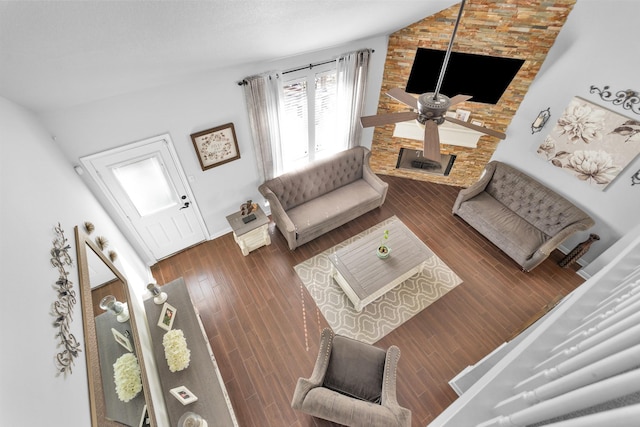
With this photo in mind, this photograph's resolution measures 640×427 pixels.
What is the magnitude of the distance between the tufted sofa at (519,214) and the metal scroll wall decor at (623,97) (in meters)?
1.38

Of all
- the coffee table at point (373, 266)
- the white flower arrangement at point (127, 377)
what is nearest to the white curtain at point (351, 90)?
the coffee table at point (373, 266)

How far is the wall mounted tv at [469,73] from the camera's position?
4371mm

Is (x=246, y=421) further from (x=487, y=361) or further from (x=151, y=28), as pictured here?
(x=151, y=28)

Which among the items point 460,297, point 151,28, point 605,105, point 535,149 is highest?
point 151,28

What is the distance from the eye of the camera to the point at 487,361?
3.26 m

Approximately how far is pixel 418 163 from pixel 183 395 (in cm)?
551

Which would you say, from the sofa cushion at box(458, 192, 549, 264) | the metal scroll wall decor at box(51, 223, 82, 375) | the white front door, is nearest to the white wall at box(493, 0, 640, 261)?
the sofa cushion at box(458, 192, 549, 264)

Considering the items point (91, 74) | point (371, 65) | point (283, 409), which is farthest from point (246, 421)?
point (371, 65)

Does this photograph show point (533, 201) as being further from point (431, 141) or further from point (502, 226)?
point (431, 141)

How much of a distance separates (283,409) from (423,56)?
5.26 metres

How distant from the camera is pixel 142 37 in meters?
1.97

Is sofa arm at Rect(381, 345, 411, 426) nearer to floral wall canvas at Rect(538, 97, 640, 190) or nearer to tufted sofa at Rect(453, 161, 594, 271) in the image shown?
tufted sofa at Rect(453, 161, 594, 271)

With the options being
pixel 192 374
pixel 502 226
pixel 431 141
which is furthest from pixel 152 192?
pixel 502 226

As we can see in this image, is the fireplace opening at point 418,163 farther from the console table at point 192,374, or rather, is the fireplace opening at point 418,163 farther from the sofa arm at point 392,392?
the console table at point 192,374
